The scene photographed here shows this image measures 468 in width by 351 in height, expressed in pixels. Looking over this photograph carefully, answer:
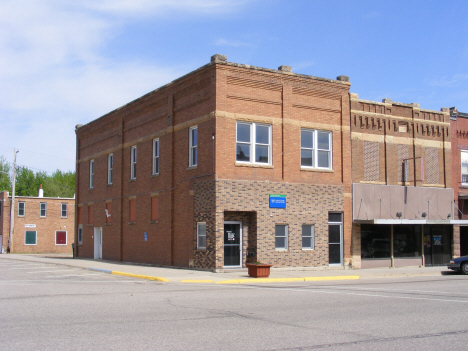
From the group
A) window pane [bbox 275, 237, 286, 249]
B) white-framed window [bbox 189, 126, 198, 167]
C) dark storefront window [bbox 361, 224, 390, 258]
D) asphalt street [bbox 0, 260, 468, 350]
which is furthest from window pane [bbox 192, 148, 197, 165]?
asphalt street [bbox 0, 260, 468, 350]

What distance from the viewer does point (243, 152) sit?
23438mm

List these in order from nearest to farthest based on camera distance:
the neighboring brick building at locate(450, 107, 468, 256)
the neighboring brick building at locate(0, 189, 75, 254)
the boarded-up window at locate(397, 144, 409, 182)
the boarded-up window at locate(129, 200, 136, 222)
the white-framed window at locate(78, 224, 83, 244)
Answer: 1. the boarded-up window at locate(397, 144, 409, 182)
2. the neighboring brick building at locate(450, 107, 468, 256)
3. the boarded-up window at locate(129, 200, 136, 222)
4. the white-framed window at locate(78, 224, 83, 244)
5. the neighboring brick building at locate(0, 189, 75, 254)

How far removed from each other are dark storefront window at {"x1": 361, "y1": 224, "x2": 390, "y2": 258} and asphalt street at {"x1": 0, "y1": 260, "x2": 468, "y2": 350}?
412 inches

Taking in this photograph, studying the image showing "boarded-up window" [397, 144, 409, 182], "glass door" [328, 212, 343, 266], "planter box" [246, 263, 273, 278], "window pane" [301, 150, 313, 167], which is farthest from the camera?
"boarded-up window" [397, 144, 409, 182]

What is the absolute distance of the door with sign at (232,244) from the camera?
2294 centimetres

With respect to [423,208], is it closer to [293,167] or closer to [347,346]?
[293,167]

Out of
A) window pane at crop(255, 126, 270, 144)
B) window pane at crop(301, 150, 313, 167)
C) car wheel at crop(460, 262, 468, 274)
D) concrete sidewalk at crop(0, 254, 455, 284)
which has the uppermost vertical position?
window pane at crop(255, 126, 270, 144)

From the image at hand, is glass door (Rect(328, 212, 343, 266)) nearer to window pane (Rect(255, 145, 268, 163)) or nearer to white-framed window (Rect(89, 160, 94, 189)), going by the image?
window pane (Rect(255, 145, 268, 163))

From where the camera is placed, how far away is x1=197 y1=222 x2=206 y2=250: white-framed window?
23.5m

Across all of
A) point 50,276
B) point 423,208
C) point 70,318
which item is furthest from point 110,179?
point 70,318

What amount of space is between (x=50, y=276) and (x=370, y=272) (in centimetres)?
1453

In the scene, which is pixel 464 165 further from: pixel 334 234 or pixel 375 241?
pixel 334 234

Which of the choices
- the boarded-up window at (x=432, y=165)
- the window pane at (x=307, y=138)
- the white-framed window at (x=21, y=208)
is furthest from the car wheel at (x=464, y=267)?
the white-framed window at (x=21, y=208)

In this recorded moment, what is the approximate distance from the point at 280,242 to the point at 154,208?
7.96 metres
